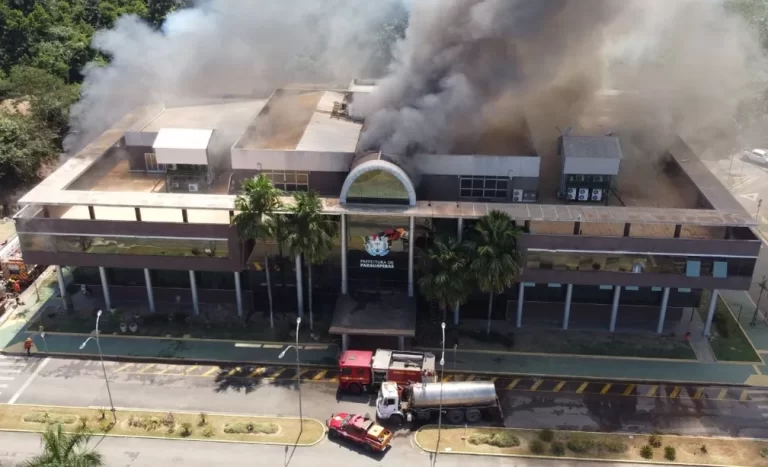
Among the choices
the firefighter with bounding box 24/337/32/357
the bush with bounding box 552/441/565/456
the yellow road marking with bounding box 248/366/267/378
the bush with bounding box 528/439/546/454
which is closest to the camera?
the bush with bounding box 552/441/565/456

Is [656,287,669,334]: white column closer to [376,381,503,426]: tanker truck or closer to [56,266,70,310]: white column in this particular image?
[376,381,503,426]: tanker truck

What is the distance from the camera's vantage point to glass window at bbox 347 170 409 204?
1705 inches

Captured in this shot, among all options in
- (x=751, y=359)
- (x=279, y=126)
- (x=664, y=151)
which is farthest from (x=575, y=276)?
(x=279, y=126)

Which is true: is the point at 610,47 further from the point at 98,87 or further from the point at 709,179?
the point at 98,87

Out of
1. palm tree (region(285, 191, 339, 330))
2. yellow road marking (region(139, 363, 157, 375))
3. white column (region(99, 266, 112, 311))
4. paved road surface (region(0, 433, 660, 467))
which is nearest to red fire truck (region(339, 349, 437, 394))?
paved road surface (region(0, 433, 660, 467))

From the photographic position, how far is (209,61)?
6494 centimetres

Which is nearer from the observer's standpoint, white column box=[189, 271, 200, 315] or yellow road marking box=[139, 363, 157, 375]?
yellow road marking box=[139, 363, 157, 375]

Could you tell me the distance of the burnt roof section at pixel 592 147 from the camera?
152 ft

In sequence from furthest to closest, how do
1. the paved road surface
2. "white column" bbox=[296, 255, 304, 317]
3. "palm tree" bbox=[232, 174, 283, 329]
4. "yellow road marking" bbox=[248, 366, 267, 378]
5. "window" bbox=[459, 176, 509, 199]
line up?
"window" bbox=[459, 176, 509, 199] → "white column" bbox=[296, 255, 304, 317] → "yellow road marking" bbox=[248, 366, 267, 378] → "palm tree" bbox=[232, 174, 283, 329] → the paved road surface

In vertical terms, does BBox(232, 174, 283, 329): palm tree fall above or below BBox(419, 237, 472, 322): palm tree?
above

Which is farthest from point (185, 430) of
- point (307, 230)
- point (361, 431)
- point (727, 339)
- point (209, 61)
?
point (209, 61)

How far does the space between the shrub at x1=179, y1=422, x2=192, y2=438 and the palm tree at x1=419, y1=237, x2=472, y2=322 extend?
15.6m

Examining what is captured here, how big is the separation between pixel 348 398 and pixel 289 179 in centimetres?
1603

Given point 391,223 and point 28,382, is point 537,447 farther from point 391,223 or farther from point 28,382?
point 28,382
